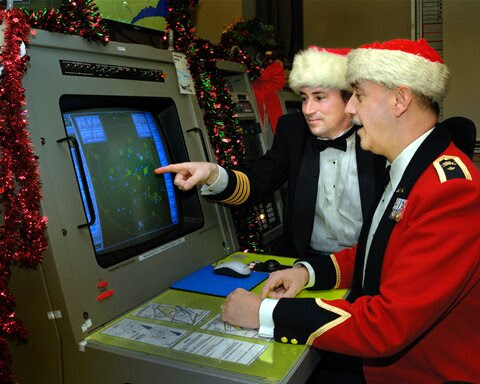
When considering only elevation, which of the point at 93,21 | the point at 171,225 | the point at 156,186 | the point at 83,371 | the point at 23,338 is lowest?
the point at 83,371

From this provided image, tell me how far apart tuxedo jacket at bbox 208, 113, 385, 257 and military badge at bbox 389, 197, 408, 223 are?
0.66 m

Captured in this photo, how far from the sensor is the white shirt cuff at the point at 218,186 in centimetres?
174

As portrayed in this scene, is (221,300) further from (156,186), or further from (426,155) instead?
(426,155)

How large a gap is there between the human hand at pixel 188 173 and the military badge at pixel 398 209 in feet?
2.14

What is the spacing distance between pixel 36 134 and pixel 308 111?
3.60 ft

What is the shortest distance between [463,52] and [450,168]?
3.19 metres

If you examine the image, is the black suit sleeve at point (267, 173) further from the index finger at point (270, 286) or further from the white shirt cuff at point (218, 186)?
the index finger at point (270, 286)

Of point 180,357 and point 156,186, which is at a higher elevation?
point 156,186

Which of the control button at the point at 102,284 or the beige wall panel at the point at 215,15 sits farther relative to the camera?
the beige wall panel at the point at 215,15

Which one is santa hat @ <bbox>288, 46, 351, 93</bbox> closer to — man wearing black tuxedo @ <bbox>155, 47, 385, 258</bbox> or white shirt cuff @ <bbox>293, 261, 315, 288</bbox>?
man wearing black tuxedo @ <bbox>155, 47, 385, 258</bbox>

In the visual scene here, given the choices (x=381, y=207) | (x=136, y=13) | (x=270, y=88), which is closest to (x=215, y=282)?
(x=381, y=207)

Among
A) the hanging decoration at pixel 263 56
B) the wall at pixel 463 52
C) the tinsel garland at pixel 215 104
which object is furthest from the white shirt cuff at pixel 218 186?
the wall at pixel 463 52

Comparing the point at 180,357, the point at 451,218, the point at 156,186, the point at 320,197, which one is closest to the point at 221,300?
the point at 180,357

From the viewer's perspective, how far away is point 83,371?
1172 mm
